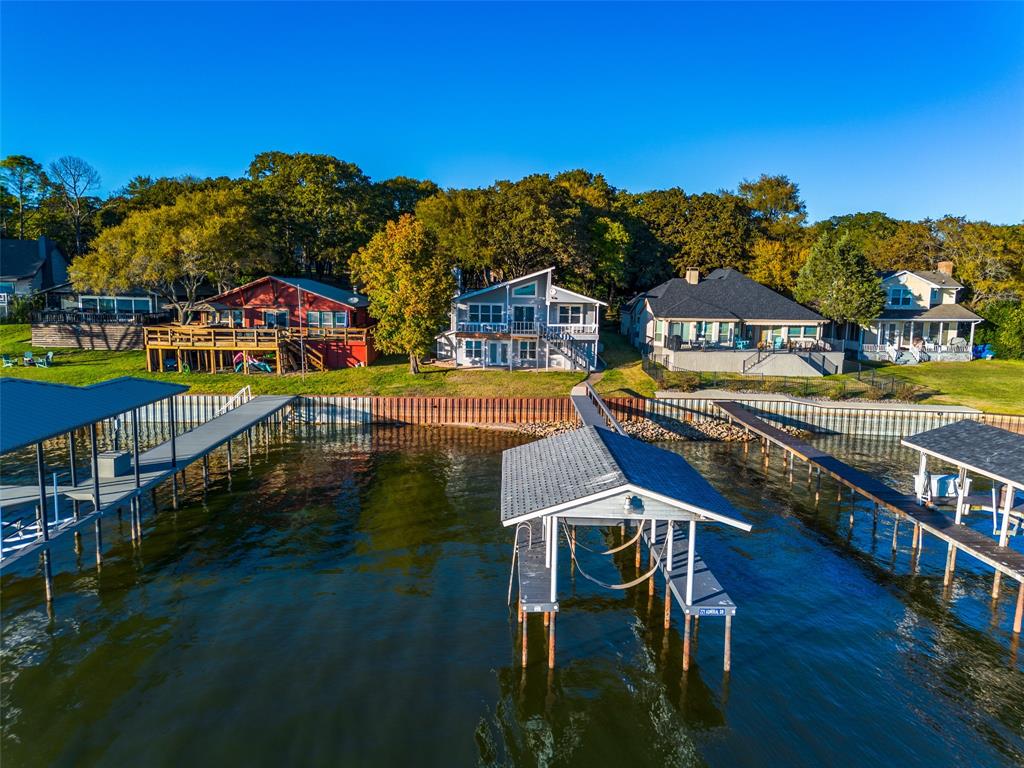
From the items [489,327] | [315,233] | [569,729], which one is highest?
[315,233]

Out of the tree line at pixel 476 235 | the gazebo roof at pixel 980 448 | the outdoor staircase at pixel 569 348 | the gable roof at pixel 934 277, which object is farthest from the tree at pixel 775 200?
the gazebo roof at pixel 980 448

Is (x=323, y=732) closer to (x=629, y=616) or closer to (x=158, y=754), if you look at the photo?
(x=158, y=754)

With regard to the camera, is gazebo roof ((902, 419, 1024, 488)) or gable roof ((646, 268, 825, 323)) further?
gable roof ((646, 268, 825, 323))

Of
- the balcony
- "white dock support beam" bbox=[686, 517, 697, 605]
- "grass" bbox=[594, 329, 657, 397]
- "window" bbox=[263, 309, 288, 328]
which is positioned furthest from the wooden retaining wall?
"white dock support beam" bbox=[686, 517, 697, 605]

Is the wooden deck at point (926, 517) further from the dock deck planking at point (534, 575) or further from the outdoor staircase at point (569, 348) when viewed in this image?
the outdoor staircase at point (569, 348)

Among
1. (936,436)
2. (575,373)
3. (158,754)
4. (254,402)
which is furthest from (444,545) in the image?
(575,373)

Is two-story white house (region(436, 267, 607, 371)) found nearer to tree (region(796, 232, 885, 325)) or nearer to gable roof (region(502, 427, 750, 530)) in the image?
tree (region(796, 232, 885, 325))
